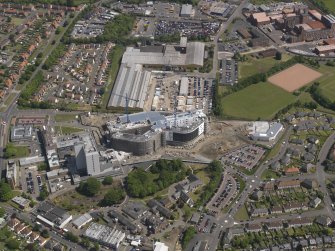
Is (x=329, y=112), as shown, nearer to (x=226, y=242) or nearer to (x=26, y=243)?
(x=226, y=242)

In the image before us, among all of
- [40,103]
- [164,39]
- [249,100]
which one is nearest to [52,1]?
[164,39]

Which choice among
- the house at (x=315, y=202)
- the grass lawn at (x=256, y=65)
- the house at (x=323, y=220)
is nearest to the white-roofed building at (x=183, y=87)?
the grass lawn at (x=256, y=65)

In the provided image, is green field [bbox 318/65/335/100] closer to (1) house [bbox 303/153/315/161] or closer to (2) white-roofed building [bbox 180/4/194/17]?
(1) house [bbox 303/153/315/161]

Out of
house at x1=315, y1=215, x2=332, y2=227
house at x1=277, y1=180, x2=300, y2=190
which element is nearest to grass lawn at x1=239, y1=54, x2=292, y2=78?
house at x1=277, y1=180, x2=300, y2=190

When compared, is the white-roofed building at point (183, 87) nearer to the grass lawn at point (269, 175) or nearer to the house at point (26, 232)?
the grass lawn at point (269, 175)

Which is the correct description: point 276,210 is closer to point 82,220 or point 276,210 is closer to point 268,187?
point 268,187

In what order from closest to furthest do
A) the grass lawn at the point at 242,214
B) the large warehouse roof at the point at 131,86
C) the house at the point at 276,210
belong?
the grass lawn at the point at 242,214, the house at the point at 276,210, the large warehouse roof at the point at 131,86
